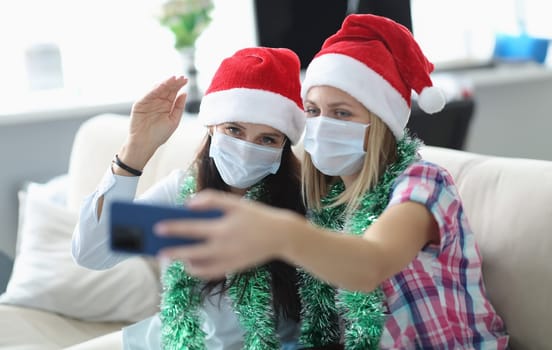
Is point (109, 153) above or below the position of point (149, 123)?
below

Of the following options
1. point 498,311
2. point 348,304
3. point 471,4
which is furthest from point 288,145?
point 471,4

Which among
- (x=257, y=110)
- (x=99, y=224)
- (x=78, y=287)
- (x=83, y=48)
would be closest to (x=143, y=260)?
(x=78, y=287)

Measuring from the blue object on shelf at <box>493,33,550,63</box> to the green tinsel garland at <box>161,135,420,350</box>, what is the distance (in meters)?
2.99

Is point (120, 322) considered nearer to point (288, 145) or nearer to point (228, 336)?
point (228, 336)

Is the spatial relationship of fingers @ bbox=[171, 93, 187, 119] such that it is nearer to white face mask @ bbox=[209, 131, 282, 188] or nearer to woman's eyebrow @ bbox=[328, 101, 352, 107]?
white face mask @ bbox=[209, 131, 282, 188]

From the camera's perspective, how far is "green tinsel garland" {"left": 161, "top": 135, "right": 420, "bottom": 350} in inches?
54.6

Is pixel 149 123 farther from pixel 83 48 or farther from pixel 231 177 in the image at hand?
pixel 83 48

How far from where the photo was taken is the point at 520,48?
14.0 feet

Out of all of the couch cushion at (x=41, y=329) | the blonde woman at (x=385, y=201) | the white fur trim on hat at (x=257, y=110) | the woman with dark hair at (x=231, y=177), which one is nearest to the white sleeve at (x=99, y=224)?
the woman with dark hair at (x=231, y=177)

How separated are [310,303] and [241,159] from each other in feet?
1.01

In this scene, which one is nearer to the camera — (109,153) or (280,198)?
(280,198)

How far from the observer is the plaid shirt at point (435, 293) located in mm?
1331

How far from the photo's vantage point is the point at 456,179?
5.72ft

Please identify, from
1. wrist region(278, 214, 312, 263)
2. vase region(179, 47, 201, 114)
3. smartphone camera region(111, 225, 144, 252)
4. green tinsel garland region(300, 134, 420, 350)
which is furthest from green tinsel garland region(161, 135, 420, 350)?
vase region(179, 47, 201, 114)
